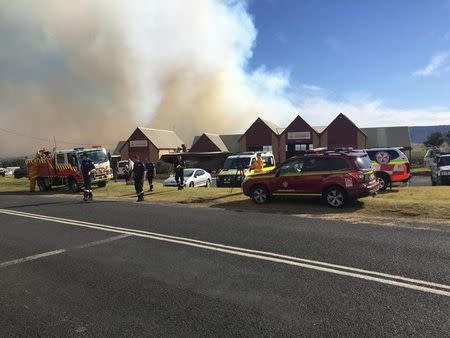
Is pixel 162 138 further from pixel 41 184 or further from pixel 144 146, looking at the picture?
pixel 41 184

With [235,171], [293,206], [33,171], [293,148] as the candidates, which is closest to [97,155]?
[33,171]

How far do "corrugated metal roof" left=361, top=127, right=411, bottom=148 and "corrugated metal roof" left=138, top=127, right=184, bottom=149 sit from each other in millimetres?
29910

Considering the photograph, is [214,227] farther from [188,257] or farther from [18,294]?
[18,294]

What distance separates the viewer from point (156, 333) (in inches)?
166

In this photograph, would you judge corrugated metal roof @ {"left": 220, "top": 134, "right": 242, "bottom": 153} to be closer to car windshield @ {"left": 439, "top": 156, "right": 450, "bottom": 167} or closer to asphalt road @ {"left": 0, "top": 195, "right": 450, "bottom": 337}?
car windshield @ {"left": 439, "top": 156, "right": 450, "bottom": 167}

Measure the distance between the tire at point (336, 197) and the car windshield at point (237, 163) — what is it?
11.1m

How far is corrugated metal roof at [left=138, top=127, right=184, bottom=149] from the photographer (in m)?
68.6

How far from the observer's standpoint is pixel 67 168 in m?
23.1

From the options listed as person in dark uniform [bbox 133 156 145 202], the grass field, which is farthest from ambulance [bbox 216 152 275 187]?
person in dark uniform [bbox 133 156 145 202]

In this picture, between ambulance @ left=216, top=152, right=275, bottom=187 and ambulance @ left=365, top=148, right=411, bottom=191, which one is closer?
ambulance @ left=365, top=148, right=411, bottom=191

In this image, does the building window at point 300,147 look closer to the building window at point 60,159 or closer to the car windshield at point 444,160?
the car windshield at point 444,160

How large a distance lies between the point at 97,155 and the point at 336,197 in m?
14.7

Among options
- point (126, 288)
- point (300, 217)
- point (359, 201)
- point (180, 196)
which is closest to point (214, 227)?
point (300, 217)

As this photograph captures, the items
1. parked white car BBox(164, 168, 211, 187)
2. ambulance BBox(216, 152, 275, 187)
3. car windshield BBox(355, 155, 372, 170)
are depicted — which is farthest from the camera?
parked white car BBox(164, 168, 211, 187)
